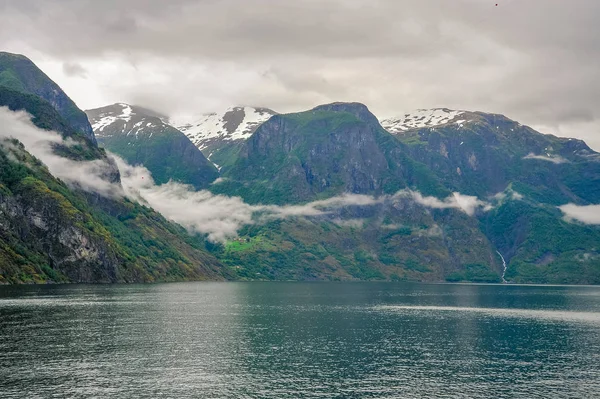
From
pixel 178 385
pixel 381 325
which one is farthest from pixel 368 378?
pixel 381 325

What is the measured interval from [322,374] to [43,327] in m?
82.2

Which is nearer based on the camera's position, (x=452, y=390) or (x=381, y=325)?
(x=452, y=390)

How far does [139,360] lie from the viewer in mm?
116812

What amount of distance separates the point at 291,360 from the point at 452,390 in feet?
Answer: 116

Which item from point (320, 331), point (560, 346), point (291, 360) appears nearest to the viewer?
point (291, 360)

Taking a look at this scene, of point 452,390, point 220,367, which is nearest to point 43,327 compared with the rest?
point 220,367

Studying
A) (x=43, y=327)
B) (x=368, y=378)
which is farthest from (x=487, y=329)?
(x=43, y=327)

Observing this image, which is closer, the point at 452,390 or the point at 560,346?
the point at 452,390

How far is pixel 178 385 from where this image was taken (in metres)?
97.9

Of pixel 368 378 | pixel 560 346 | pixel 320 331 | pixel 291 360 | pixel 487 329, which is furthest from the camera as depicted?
pixel 487 329

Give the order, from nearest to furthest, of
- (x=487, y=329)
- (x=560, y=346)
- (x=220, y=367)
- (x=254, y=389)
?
(x=254, y=389), (x=220, y=367), (x=560, y=346), (x=487, y=329)

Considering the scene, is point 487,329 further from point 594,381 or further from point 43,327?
point 43,327

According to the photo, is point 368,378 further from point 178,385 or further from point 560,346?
point 560,346

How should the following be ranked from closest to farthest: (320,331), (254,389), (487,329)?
(254,389), (320,331), (487,329)
